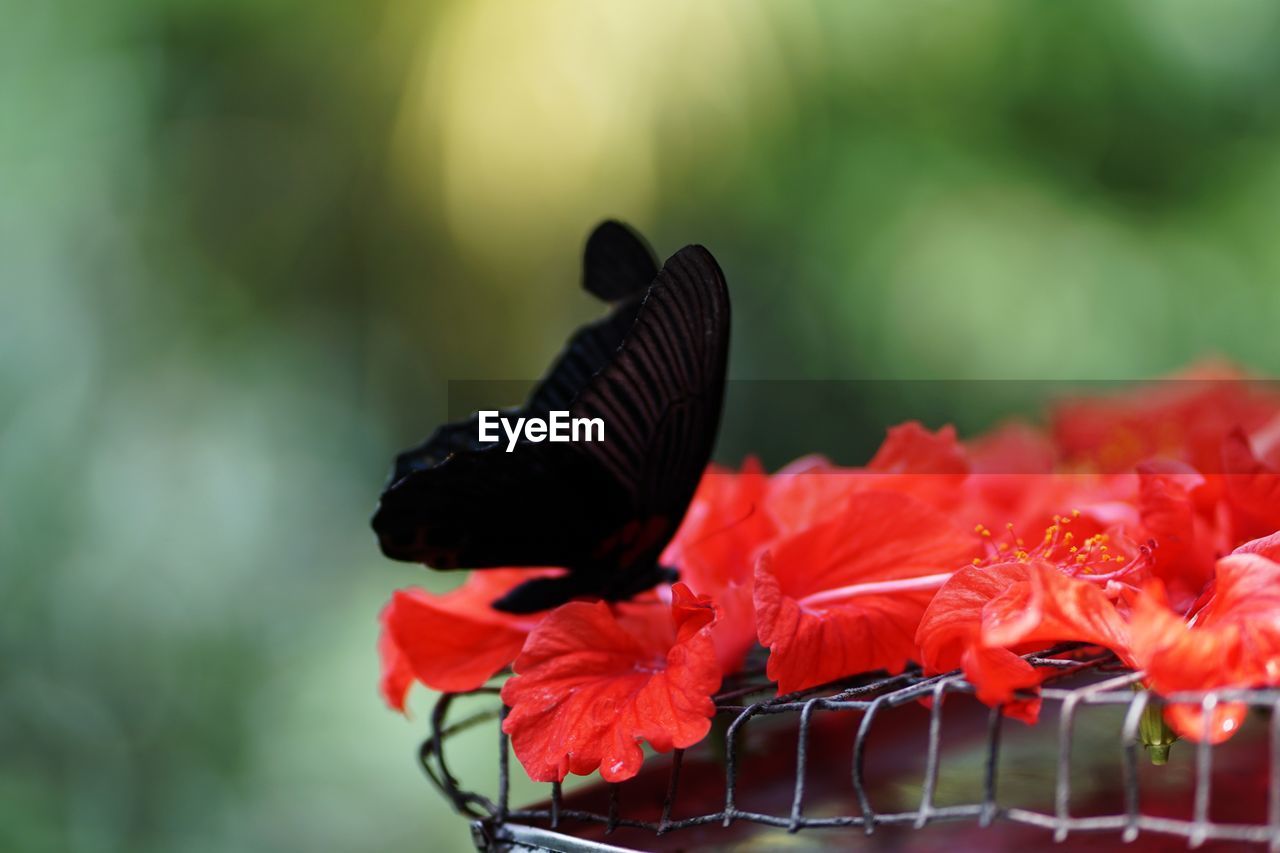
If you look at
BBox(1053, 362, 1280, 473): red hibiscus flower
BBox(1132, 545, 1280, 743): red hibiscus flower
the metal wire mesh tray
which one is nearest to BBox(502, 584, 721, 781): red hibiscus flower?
the metal wire mesh tray

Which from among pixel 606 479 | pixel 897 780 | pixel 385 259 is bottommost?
pixel 897 780

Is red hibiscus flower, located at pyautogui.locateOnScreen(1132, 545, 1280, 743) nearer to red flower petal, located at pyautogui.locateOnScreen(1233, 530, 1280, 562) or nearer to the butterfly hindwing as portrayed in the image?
red flower petal, located at pyautogui.locateOnScreen(1233, 530, 1280, 562)

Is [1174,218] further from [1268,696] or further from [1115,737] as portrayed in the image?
[1268,696]

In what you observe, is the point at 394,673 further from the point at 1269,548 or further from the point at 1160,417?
the point at 1160,417

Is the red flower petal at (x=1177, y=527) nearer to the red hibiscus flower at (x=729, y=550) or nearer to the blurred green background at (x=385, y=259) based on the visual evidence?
the red hibiscus flower at (x=729, y=550)

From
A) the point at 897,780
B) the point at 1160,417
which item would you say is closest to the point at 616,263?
the point at 897,780

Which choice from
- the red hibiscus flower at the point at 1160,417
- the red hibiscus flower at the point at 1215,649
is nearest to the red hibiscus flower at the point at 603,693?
the red hibiscus flower at the point at 1215,649
